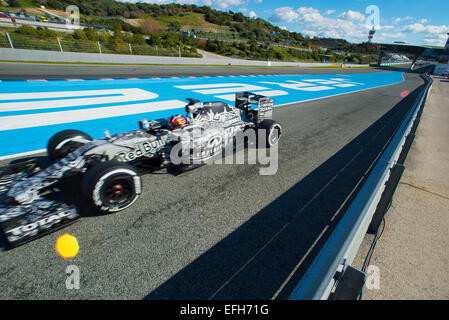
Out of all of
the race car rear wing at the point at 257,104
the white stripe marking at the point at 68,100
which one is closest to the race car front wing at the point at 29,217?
the race car rear wing at the point at 257,104

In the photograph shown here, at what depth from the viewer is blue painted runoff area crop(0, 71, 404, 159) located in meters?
6.23

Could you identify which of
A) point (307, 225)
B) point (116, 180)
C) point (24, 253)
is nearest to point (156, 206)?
point (116, 180)

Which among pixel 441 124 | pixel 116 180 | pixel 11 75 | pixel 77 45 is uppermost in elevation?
pixel 77 45

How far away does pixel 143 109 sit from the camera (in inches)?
343

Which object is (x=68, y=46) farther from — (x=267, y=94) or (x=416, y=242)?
(x=416, y=242)

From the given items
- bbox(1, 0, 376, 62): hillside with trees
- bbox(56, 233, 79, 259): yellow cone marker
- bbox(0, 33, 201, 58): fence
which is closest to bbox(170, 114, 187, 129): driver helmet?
bbox(56, 233, 79, 259): yellow cone marker

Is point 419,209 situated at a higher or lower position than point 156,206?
lower

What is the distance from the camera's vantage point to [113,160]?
3740 mm

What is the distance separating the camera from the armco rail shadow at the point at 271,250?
102 inches

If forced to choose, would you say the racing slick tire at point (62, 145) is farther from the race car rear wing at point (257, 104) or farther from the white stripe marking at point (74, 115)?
the race car rear wing at point (257, 104)

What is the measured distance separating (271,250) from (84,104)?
29.7 ft

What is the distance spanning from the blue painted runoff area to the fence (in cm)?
1130

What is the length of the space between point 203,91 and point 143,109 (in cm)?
474
